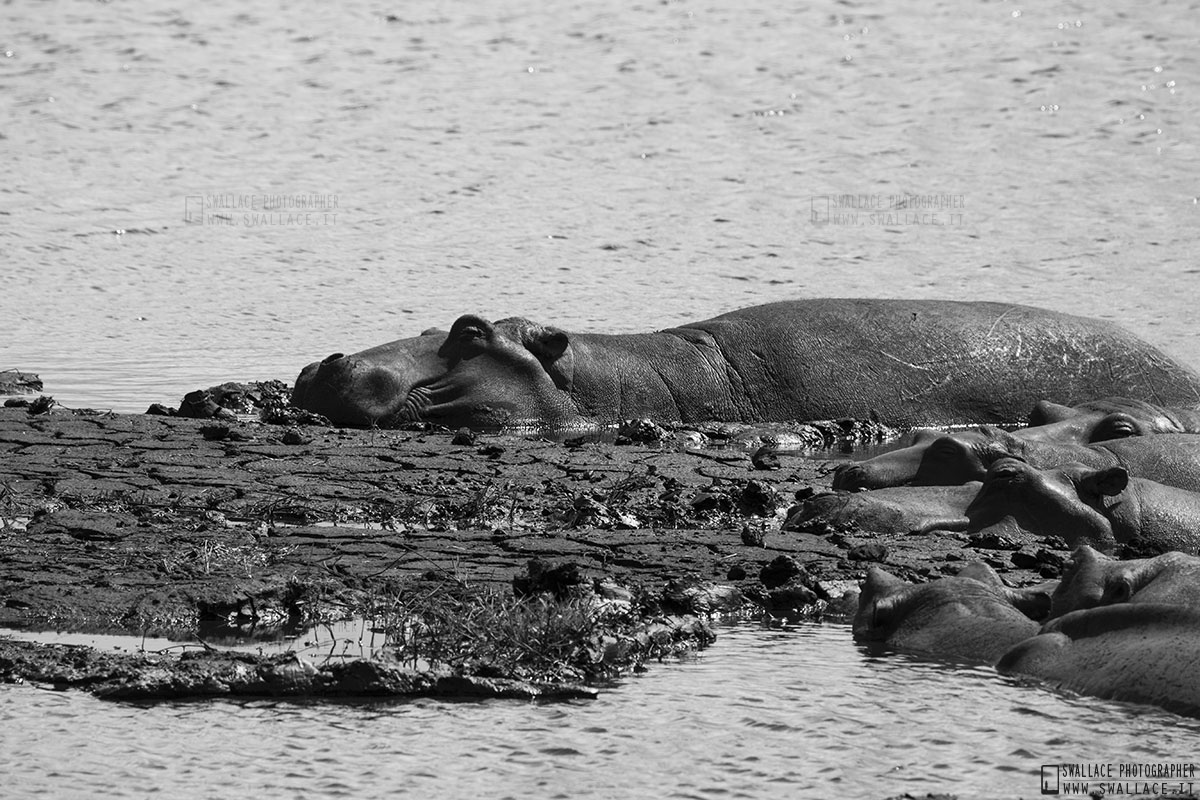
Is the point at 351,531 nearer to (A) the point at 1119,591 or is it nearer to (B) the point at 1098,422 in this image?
(A) the point at 1119,591

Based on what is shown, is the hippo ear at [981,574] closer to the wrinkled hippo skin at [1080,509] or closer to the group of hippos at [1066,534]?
the group of hippos at [1066,534]

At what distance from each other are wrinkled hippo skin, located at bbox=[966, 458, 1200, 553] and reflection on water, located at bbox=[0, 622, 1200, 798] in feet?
9.19

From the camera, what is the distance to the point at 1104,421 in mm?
12375

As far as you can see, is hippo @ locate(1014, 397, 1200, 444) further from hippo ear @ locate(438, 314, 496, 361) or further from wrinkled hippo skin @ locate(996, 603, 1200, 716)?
wrinkled hippo skin @ locate(996, 603, 1200, 716)

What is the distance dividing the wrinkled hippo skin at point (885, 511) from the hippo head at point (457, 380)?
4.15 metres

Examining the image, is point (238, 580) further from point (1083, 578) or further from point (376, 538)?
point (1083, 578)

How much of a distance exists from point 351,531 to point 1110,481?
11.8ft

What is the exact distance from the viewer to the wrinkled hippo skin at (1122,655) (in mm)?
6918

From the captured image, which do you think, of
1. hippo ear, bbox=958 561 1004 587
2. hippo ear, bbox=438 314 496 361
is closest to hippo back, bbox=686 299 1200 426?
hippo ear, bbox=438 314 496 361

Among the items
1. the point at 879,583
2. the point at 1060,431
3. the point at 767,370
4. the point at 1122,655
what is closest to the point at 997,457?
the point at 1060,431

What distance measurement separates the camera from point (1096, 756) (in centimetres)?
645

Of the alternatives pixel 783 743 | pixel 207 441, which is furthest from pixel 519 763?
pixel 207 441

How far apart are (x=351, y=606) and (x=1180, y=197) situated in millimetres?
21438

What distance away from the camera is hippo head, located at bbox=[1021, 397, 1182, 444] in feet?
40.2
